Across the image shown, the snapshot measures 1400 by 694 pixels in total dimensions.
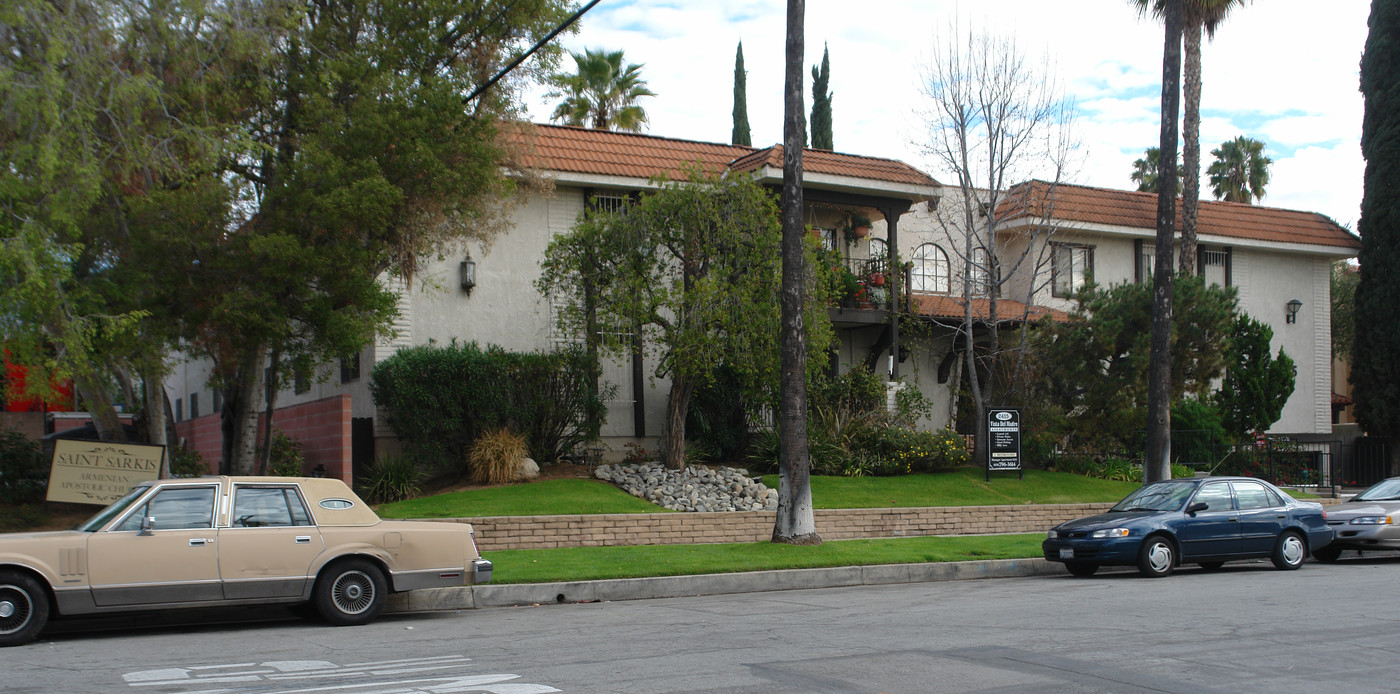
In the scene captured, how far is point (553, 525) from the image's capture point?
15898mm

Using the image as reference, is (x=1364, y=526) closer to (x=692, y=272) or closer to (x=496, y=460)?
(x=692, y=272)

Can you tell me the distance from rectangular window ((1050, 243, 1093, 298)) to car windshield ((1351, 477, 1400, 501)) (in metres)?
11.6

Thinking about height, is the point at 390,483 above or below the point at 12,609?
above

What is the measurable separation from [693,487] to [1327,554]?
10.6 metres

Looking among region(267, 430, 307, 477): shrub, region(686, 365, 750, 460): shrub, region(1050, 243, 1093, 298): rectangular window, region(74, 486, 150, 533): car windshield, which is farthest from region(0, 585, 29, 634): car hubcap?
region(1050, 243, 1093, 298): rectangular window

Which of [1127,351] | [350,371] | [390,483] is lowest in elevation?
[390,483]

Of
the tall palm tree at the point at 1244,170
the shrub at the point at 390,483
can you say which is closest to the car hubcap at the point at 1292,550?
the shrub at the point at 390,483

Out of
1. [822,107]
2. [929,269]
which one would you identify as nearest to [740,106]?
[822,107]

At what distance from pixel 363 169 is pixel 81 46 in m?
3.47

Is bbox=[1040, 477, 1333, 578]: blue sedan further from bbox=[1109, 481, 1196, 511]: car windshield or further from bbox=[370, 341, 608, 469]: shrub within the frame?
bbox=[370, 341, 608, 469]: shrub

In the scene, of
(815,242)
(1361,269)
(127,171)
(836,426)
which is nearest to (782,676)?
(127,171)

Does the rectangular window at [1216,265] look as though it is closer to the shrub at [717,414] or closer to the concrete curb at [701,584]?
the shrub at [717,414]

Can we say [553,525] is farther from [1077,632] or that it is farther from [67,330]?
[1077,632]

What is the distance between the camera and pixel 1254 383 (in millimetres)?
26812
